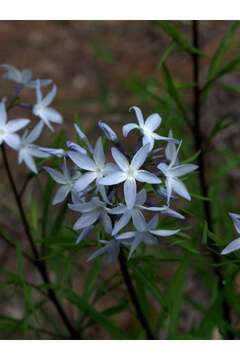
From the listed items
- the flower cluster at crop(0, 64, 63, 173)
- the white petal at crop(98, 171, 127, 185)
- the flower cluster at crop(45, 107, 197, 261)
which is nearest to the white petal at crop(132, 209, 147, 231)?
the flower cluster at crop(45, 107, 197, 261)

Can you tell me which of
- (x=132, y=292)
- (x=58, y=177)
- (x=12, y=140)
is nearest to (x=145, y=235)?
(x=58, y=177)

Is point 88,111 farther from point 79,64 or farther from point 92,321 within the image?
point 92,321

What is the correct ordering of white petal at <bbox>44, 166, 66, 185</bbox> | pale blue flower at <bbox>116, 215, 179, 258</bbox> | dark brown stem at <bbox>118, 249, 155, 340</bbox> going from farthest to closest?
1. dark brown stem at <bbox>118, 249, 155, 340</bbox>
2. white petal at <bbox>44, 166, 66, 185</bbox>
3. pale blue flower at <bbox>116, 215, 179, 258</bbox>

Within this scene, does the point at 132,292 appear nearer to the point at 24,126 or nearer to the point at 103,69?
the point at 24,126

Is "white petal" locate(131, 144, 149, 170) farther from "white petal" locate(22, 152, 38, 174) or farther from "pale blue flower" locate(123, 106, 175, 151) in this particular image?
"white petal" locate(22, 152, 38, 174)

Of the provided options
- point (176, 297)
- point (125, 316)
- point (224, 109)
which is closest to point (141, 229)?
point (176, 297)
